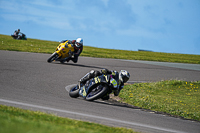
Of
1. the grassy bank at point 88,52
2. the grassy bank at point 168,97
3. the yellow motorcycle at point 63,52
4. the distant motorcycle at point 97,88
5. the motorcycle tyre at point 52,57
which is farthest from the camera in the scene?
the grassy bank at point 88,52

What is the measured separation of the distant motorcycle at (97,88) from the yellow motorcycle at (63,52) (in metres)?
8.68

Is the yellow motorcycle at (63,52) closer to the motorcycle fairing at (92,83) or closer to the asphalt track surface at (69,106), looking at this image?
the asphalt track surface at (69,106)

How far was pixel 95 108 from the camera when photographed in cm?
809

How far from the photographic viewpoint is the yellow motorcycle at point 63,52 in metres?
17.7

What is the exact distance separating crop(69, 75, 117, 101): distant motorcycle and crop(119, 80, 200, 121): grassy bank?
200 centimetres

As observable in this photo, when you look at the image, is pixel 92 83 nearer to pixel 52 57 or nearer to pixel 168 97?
pixel 168 97

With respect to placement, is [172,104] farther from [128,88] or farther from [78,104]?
[78,104]

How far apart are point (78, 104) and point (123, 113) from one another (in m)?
1.17

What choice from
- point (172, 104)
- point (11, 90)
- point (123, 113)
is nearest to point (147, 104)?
point (172, 104)

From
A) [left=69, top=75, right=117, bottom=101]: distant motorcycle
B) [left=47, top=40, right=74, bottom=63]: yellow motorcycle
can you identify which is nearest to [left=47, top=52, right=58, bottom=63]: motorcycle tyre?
[left=47, top=40, right=74, bottom=63]: yellow motorcycle

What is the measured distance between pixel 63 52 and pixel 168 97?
7496 millimetres

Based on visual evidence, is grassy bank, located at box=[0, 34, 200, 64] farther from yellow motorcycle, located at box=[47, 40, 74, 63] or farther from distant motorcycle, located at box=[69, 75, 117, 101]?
distant motorcycle, located at box=[69, 75, 117, 101]

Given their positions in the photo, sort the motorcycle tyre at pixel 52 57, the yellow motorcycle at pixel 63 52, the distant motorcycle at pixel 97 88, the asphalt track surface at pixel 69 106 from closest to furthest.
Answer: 1. the asphalt track surface at pixel 69 106
2. the distant motorcycle at pixel 97 88
3. the yellow motorcycle at pixel 63 52
4. the motorcycle tyre at pixel 52 57

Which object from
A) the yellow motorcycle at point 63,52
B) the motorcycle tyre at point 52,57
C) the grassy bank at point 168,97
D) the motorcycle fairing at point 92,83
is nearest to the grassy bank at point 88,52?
the motorcycle tyre at point 52,57
